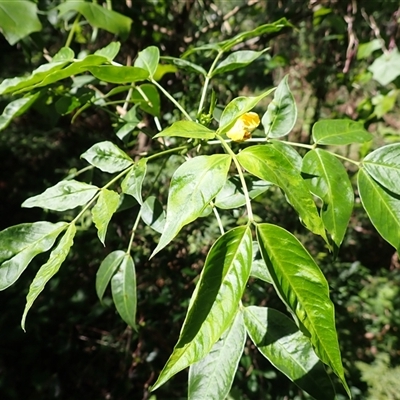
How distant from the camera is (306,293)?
463 millimetres

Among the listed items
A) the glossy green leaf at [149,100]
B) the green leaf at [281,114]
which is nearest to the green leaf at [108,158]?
the glossy green leaf at [149,100]

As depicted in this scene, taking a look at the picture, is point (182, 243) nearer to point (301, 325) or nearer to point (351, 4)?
point (351, 4)

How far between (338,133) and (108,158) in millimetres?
433

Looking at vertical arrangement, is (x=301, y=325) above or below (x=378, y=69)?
above

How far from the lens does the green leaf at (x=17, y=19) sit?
1024 mm

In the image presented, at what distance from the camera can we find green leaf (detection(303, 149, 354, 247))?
24.9 inches

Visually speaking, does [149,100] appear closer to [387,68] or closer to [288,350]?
[288,350]

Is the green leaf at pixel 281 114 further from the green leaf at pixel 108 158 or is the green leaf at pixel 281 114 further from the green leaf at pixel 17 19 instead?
the green leaf at pixel 17 19

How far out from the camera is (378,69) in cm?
151

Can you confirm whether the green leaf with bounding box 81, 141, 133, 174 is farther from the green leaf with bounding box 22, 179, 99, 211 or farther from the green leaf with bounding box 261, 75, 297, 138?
the green leaf with bounding box 261, 75, 297, 138

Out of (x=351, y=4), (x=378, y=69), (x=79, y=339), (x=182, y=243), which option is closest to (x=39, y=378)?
(x=79, y=339)

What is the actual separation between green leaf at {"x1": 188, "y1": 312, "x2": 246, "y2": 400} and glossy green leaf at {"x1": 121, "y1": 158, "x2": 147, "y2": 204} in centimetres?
26

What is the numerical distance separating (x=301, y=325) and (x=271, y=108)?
0.47 m

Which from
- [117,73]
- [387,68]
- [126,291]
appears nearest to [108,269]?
[126,291]
